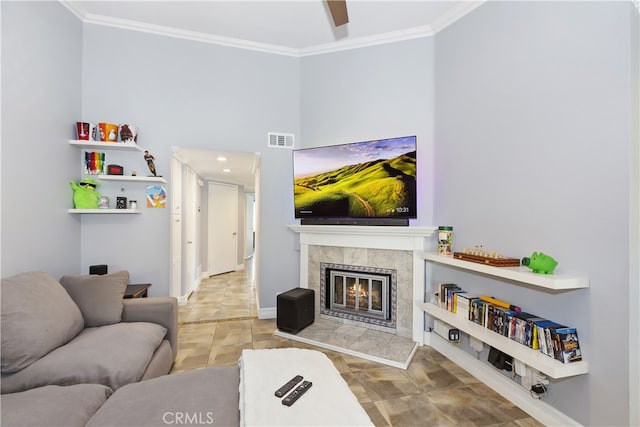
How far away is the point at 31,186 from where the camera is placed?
88.8 inches

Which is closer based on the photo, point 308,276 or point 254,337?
point 254,337

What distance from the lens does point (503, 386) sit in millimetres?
2109

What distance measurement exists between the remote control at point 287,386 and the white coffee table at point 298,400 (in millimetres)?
22

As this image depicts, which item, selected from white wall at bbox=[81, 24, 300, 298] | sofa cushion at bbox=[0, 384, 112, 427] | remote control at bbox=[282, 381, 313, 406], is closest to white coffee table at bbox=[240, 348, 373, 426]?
remote control at bbox=[282, 381, 313, 406]

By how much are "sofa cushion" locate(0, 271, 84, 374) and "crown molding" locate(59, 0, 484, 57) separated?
8.77 feet

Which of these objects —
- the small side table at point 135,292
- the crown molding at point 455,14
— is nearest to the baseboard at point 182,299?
Answer: the small side table at point 135,292

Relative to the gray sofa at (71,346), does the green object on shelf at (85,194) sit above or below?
above

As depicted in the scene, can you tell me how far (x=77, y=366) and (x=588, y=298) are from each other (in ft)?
9.65

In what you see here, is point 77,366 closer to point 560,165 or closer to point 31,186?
point 31,186

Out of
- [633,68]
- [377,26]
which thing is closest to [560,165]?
[633,68]

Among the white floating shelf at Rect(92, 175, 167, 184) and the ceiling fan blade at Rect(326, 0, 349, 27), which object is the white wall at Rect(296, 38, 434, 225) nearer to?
the ceiling fan blade at Rect(326, 0, 349, 27)

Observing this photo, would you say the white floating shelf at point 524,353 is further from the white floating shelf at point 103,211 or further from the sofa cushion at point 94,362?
the white floating shelf at point 103,211

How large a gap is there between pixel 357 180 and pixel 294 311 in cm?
158

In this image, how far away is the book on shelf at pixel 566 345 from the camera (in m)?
1.66
